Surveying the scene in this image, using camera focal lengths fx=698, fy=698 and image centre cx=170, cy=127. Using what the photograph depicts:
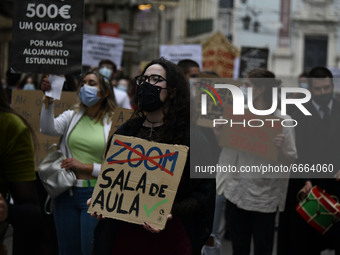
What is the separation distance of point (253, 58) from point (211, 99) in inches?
190

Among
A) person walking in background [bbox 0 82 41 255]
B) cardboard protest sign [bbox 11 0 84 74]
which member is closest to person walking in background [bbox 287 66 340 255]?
cardboard protest sign [bbox 11 0 84 74]

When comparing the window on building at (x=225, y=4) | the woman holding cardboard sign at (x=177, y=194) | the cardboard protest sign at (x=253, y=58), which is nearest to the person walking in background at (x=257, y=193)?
the woman holding cardboard sign at (x=177, y=194)

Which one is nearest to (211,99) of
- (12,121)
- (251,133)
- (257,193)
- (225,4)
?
(251,133)

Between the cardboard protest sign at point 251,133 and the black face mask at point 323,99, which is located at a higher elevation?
the black face mask at point 323,99

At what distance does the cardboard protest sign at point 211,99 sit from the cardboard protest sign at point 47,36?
3.88 ft

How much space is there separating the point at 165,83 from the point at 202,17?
4333cm

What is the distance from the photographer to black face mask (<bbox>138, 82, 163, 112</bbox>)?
13.0ft

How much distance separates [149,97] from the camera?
13.0 feet

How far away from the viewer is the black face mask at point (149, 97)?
3965 mm

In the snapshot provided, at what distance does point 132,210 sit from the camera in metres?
3.69

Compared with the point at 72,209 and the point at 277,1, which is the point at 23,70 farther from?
the point at 277,1

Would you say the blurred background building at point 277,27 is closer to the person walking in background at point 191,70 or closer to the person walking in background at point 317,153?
the person walking in background at point 191,70

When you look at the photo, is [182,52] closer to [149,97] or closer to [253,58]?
[253,58]

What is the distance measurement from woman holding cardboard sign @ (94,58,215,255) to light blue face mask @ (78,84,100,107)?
55.3 inches
